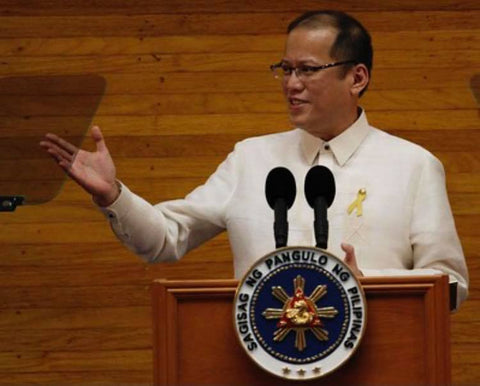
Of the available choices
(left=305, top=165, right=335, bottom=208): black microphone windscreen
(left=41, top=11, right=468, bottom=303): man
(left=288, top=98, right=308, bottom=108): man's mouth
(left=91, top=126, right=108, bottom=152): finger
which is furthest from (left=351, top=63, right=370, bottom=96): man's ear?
(left=305, top=165, right=335, bottom=208): black microphone windscreen

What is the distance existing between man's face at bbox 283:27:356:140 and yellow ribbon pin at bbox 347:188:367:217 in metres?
0.22

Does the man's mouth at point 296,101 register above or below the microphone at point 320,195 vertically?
above

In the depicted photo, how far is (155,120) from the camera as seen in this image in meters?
5.38

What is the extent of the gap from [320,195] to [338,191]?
85 cm

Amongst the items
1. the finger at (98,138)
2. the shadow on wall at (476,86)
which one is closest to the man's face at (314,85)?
the finger at (98,138)

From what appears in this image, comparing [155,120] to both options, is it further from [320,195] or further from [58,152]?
[320,195]

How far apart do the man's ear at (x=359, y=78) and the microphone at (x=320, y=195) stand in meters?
0.97

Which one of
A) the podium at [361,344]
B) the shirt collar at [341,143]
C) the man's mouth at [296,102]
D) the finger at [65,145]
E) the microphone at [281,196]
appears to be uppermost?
the man's mouth at [296,102]

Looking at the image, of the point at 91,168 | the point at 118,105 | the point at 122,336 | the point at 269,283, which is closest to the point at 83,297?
the point at 122,336

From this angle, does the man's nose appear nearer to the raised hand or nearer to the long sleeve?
the long sleeve

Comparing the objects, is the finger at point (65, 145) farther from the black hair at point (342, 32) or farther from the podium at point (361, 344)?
the black hair at point (342, 32)

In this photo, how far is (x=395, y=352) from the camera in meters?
2.97

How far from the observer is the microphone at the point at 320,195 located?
9.77 feet

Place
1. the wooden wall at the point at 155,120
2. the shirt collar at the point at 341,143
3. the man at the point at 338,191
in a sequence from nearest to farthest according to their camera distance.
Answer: the man at the point at 338,191
the shirt collar at the point at 341,143
the wooden wall at the point at 155,120
